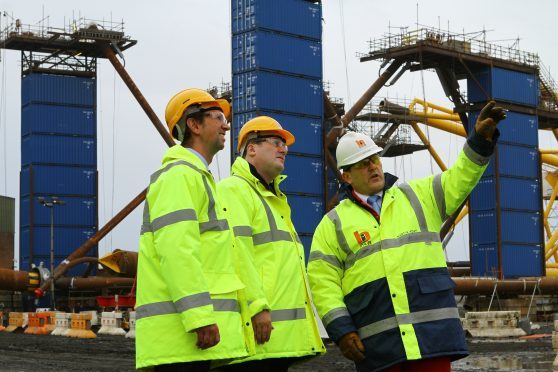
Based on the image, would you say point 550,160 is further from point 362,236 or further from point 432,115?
point 362,236

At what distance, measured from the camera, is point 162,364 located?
14.2 ft

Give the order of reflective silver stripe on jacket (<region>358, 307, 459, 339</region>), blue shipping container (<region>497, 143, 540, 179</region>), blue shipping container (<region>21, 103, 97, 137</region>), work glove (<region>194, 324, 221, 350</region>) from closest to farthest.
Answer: work glove (<region>194, 324, 221, 350</region>) < reflective silver stripe on jacket (<region>358, 307, 459, 339</region>) < blue shipping container (<region>497, 143, 540, 179</region>) < blue shipping container (<region>21, 103, 97, 137</region>)

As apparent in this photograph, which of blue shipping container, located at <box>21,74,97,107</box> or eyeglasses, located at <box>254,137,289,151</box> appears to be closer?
eyeglasses, located at <box>254,137,289,151</box>

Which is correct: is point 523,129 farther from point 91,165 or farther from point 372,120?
point 91,165

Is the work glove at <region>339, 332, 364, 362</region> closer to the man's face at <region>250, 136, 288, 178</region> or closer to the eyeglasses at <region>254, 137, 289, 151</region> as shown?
the man's face at <region>250, 136, 288, 178</region>

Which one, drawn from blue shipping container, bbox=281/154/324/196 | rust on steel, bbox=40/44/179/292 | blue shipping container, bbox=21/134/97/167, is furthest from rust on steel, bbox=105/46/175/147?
blue shipping container, bbox=21/134/97/167

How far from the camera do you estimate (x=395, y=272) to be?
5156 millimetres

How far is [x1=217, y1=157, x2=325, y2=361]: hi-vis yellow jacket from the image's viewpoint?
512 cm

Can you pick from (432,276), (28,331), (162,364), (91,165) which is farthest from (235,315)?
(91,165)

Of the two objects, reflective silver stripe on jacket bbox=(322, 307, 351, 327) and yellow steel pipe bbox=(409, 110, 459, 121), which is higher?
yellow steel pipe bbox=(409, 110, 459, 121)

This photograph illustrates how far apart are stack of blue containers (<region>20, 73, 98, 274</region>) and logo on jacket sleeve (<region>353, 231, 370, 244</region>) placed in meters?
55.4

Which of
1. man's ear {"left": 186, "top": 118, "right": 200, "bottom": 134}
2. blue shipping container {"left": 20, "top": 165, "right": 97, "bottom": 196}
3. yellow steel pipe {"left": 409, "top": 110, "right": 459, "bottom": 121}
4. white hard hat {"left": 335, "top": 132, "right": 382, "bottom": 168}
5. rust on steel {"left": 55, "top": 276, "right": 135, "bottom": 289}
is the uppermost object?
yellow steel pipe {"left": 409, "top": 110, "right": 459, "bottom": 121}

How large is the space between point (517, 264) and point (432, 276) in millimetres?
49881

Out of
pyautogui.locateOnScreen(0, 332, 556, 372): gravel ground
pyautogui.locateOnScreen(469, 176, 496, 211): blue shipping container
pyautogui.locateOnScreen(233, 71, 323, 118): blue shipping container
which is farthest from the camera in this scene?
pyautogui.locateOnScreen(469, 176, 496, 211): blue shipping container
